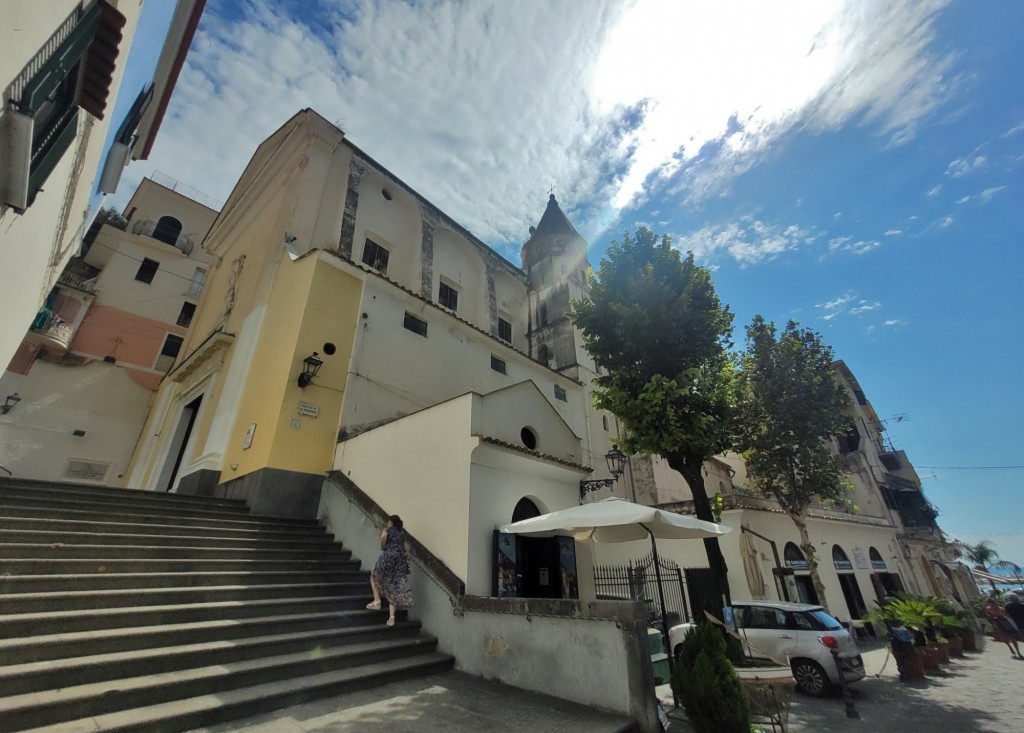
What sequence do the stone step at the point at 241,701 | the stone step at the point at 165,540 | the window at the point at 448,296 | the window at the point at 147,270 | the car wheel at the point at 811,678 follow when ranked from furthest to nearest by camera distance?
the window at the point at 147,270
the window at the point at 448,296
the car wheel at the point at 811,678
the stone step at the point at 165,540
the stone step at the point at 241,701

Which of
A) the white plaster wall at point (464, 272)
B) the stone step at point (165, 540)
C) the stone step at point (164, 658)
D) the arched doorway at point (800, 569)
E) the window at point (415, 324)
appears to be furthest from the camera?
the white plaster wall at point (464, 272)

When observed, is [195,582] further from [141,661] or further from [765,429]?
[765,429]

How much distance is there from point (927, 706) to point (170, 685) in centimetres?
1010

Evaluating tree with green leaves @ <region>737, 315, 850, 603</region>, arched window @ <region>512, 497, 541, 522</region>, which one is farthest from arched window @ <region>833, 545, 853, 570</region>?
arched window @ <region>512, 497, 541, 522</region>

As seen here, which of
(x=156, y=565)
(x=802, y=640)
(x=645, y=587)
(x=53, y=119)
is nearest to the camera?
(x=53, y=119)

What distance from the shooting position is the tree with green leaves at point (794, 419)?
11211 millimetres

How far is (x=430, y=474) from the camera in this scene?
724 cm

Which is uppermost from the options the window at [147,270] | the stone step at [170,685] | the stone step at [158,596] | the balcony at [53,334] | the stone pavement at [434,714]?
the window at [147,270]

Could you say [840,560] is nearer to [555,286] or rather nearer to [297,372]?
[555,286]

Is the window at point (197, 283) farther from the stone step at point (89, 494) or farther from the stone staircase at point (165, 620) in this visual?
the stone staircase at point (165, 620)

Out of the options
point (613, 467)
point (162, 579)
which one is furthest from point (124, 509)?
point (613, 467)

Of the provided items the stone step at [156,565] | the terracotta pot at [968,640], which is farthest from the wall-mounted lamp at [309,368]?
the terracotta pot at [968,640]

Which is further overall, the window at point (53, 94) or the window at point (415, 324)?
the window at point (415, 324)

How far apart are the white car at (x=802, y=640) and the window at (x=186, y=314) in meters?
23.7
